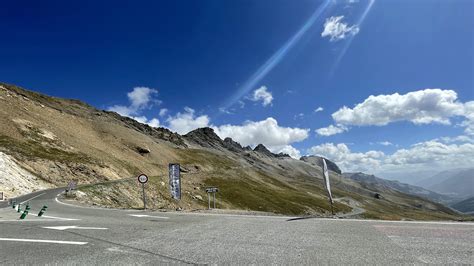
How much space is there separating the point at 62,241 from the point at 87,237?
3.16 ft

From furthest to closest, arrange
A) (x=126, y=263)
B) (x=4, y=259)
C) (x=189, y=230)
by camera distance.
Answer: (x=189, y=230), (x=4, y=259), (x=126, y=263)

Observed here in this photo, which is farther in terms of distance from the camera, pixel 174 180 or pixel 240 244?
pixel 174 180

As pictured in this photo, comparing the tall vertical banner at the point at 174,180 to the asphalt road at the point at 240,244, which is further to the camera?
the tall vertical banner at the point at 174,180

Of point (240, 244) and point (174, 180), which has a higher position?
point (174, 180)

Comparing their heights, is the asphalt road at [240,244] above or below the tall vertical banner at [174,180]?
below

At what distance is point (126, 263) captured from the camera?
9.83m

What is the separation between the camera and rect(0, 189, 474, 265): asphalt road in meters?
10.1

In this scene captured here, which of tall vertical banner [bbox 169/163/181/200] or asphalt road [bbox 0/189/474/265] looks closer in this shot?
asphalt road [bbox 0/189/474/265]

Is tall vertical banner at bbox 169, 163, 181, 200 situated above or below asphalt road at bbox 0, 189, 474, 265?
above

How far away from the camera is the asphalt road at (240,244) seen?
33.3 feet

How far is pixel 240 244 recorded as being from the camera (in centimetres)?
1212

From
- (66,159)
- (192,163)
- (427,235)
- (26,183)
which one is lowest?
(427,235)

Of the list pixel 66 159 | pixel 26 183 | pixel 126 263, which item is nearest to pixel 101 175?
pixel 66 159

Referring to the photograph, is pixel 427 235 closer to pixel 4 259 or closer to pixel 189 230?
pixel 189 230
